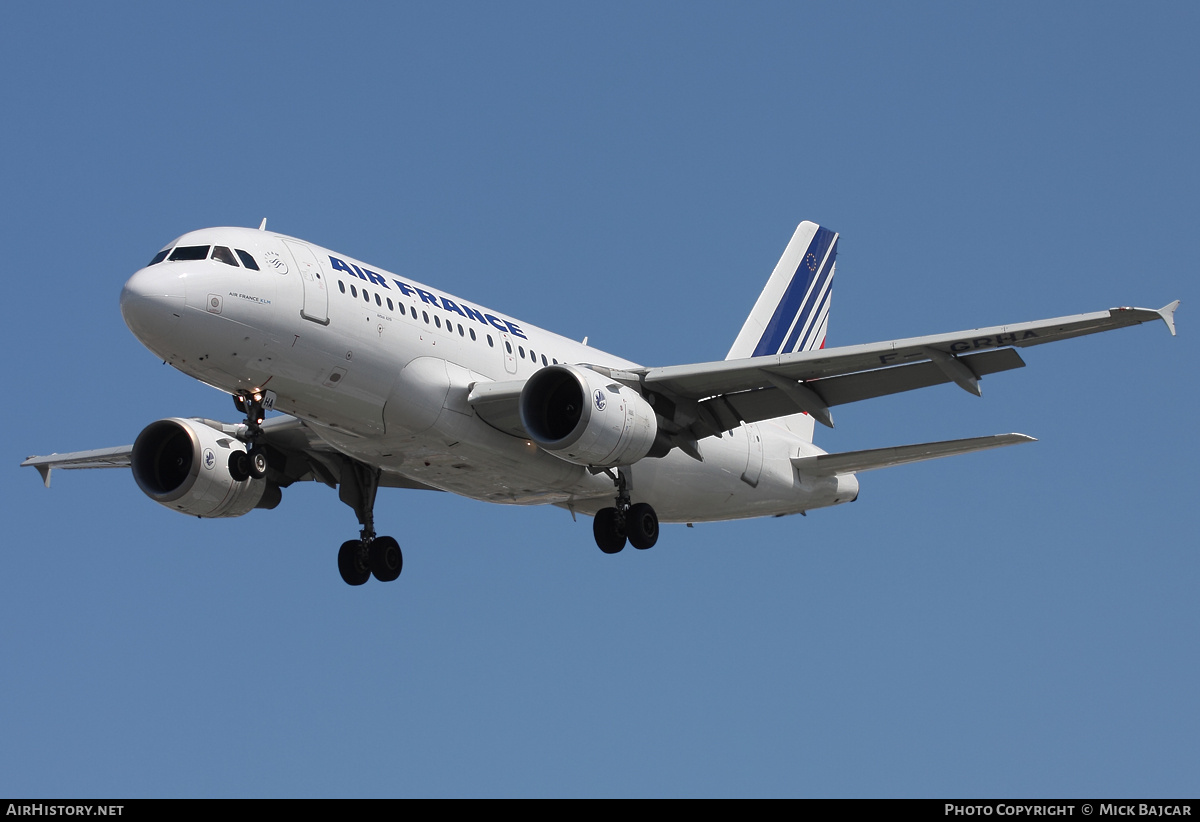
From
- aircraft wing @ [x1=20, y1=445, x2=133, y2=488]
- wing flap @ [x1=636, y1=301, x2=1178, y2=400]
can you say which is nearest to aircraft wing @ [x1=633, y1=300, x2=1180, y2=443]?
wing flap @ [x1=636, y1=301, x2=1178, y2=400]

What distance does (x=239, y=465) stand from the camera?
2673cm

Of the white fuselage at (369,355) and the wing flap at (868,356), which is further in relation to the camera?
the wing flap at (868,356)

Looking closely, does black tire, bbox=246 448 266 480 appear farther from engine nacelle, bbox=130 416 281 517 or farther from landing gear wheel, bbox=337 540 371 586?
landing gear wheel, bbox=337 540 371 586

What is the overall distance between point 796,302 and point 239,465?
19870 mm

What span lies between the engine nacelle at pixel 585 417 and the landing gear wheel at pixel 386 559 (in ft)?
20.6

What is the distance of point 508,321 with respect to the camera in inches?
1249

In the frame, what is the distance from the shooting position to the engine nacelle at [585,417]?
28.5 m

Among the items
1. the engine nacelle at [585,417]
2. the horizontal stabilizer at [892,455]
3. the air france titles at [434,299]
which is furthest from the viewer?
the horizontal stabilizer at [892,455]

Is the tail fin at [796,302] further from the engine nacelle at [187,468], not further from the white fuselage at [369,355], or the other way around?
the engine nacelle at [187,468]

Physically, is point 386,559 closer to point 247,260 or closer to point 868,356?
point 247,260

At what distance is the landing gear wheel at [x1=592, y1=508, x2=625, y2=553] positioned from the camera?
32.1 metres

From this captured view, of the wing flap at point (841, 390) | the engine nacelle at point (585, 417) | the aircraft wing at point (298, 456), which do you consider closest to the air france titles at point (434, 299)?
the engine nacelle at point (585, 417)

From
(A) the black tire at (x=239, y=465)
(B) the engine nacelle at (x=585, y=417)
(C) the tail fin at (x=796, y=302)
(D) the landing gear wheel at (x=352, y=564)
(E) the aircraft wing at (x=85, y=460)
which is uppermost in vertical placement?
(C) the tail fin at (x=796, y=302)
